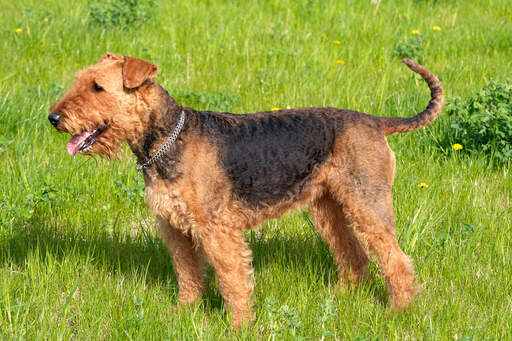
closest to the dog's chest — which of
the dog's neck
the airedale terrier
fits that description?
the airedale terrier

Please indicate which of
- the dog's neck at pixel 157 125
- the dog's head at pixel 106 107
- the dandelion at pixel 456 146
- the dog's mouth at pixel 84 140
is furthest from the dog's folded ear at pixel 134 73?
the dandelion at pixel 456 146

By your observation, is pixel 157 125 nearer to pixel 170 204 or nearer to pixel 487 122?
pixel 170 204

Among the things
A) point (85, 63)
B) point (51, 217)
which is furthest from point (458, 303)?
point (85, 63)

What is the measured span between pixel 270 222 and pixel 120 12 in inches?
170

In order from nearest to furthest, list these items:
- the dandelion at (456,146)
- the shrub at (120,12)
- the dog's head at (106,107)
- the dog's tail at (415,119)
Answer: the dog's head at (106,107), the dog's tail at (415,119), the dandelion at (456,146), the shrub at (120,12)

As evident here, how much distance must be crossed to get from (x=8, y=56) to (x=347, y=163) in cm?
518

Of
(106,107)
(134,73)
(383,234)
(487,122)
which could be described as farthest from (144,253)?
(487,122)

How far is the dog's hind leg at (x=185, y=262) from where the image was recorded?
426 centimetres

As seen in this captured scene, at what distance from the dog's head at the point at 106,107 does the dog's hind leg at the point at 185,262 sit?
2.54 feet

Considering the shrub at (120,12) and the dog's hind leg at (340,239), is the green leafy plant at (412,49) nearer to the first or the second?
the shrub at (120,12)

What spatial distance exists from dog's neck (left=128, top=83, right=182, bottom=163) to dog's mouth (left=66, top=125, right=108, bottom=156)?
0.25m

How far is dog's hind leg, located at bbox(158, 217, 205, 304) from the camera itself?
4.26 m

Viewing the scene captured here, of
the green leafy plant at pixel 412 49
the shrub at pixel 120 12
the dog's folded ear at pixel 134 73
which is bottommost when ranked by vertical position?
the green leafy plant at pixel 412 49

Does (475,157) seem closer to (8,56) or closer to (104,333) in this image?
(104,333)
